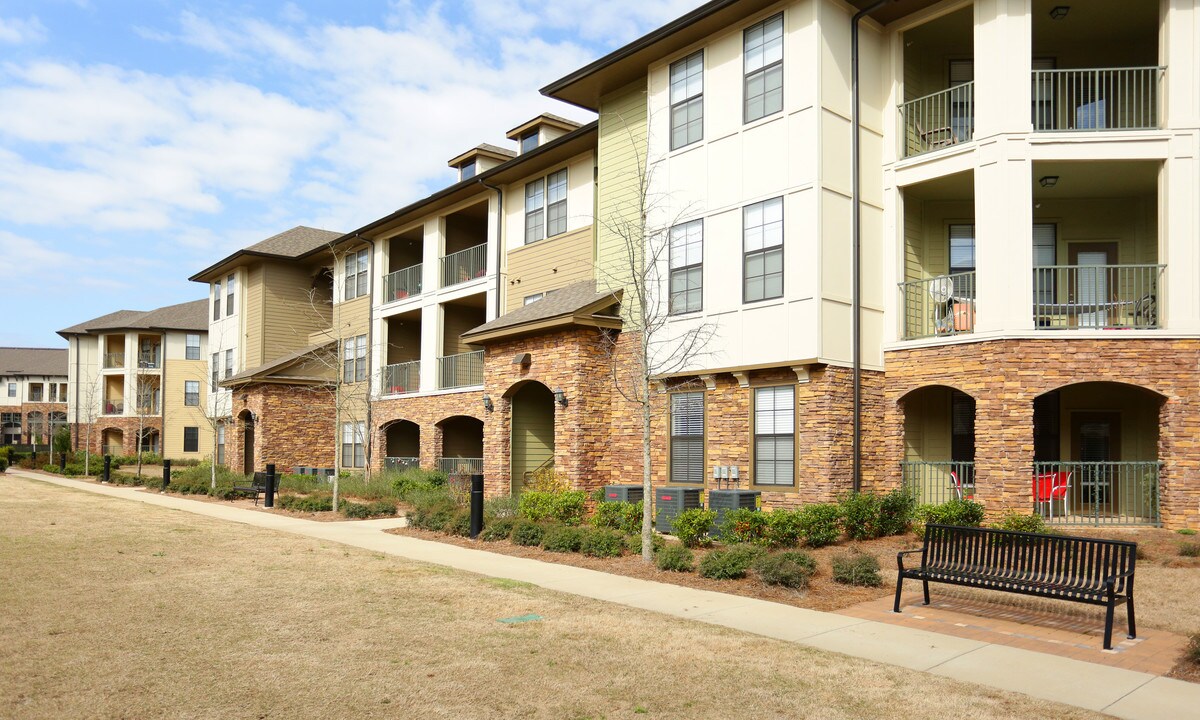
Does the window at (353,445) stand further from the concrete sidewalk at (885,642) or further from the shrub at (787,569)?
the shrub at (787,569)

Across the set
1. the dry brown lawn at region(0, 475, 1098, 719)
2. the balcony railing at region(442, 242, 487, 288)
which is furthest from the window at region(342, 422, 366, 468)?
the dry brown lawn at region(0, 475, 1098, 719)

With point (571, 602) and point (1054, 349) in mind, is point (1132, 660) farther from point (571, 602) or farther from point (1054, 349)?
point (1054, 349)

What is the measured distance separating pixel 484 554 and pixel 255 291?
28.5m

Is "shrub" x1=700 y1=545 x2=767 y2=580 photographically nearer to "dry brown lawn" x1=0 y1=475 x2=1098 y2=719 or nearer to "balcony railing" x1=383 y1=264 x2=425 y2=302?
"dry brown lawn" x1=0 y1=475 x2=1098 y2=719

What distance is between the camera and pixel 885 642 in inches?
349

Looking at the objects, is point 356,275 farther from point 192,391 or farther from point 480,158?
point 192,391

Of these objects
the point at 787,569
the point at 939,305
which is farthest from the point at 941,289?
the point at 787,569

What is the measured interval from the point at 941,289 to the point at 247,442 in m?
30.7

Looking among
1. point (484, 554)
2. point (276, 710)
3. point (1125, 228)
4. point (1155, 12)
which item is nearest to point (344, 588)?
point (484, 554)

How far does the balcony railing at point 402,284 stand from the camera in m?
32.5

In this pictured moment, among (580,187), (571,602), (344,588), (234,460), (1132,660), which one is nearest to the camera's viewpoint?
(1132,660)

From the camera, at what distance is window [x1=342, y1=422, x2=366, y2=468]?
111ft

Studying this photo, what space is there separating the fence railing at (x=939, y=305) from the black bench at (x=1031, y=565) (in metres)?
7.21

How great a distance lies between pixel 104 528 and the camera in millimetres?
17969
